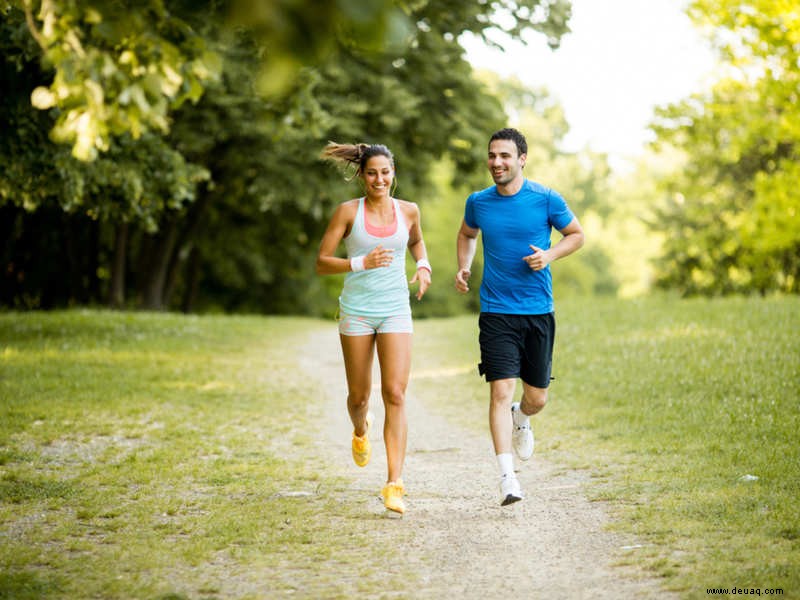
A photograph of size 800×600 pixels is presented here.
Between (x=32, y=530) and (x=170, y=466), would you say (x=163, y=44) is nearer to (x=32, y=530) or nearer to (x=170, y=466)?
(x=32, y=530)

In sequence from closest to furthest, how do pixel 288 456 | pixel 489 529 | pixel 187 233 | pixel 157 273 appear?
1. pixel 489 529
2. pixel 288 456
3. pixel 157 273
4. pixel 187 233

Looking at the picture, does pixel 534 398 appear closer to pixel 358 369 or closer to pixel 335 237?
pixel 358 369

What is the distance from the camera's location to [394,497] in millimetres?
6570

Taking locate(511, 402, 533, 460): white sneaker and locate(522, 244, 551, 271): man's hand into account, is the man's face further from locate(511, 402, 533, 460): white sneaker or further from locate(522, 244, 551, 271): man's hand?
locate(511, 402, 533, 460): white sneaker

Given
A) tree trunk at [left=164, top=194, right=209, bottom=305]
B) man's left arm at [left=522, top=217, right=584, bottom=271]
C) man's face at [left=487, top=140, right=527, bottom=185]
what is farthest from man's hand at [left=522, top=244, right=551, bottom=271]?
tree trunk at [left=164, top=194, right=209, bottom=305]

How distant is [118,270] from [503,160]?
2482 cm

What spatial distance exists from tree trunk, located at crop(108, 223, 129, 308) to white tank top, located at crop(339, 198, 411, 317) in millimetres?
23838

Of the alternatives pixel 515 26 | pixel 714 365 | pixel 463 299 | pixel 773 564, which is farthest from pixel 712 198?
pixel 773 564

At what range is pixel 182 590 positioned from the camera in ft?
16.6

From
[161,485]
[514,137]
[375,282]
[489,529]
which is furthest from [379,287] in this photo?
[161,485]

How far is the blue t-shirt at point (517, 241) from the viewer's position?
22.9 feet

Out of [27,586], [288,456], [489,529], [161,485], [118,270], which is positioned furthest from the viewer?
[118,270]

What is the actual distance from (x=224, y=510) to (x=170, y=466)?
1.65 meters

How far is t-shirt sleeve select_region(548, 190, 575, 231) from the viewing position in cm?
696
